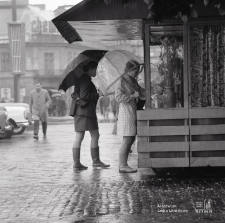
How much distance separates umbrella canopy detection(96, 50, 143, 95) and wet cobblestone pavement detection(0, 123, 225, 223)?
4.61ft

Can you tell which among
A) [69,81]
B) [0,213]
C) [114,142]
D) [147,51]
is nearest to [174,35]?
[147,51]

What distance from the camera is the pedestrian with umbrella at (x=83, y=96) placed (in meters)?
11.0

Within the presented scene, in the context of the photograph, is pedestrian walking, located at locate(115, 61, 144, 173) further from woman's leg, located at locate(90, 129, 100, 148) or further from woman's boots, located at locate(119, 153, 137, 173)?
woman's leg, located at locate(90, 129, 100, 148)

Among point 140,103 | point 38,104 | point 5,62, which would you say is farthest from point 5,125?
point 5,62

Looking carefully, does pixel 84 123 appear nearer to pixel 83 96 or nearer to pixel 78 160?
pixel 83 96

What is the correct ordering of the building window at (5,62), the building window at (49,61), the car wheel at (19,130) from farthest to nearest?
the building window at (49,61) < the building window at (5,62) < the car wheel at (19,130)

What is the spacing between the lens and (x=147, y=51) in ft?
32.0

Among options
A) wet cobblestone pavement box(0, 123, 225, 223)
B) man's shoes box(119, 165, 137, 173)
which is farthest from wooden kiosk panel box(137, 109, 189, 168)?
man's shoes box(119, 165, 137, 173)

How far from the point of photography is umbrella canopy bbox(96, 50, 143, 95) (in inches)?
422

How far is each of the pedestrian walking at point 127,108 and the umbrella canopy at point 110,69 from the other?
0.23 m

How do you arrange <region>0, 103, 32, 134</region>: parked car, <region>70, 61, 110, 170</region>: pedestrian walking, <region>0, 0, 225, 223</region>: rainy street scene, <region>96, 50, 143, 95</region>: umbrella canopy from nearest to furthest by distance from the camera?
<region>0, 0, 225, 223</region>: rainy street scene, <region>96, 50, 143, 95</region>: umbrella canopy, <region>70, 61, 110, 170</region>: pedestrian walking, <region>0, 103, 32, 134</region>: parked car

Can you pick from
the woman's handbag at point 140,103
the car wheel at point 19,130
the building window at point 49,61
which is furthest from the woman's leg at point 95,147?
the building window at point 49,61

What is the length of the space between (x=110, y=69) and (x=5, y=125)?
11423 millimetres

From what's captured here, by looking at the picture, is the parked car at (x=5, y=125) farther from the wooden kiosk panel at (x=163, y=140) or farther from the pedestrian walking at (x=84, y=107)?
the wooden kiosk panel at (x=163, y=140)
